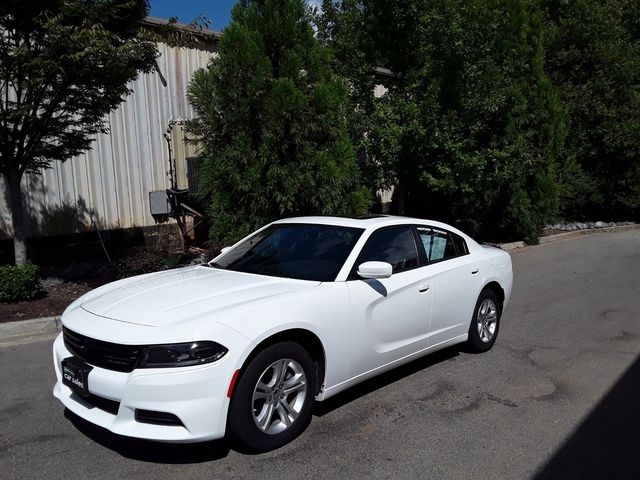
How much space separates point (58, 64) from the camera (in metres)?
6.73

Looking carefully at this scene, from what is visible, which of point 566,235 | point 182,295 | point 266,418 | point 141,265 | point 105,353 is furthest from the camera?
point 566,235

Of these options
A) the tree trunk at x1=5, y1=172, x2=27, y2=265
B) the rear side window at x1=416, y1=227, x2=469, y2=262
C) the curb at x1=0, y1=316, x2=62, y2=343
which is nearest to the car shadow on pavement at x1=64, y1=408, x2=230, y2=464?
the rear side window at x1=416, y1=227, x2=469, y2=262

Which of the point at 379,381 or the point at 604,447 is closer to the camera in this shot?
the point at 604,447

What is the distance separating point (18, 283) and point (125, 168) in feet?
14.9

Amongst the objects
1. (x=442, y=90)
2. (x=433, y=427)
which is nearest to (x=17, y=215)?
(x=433, y=427)

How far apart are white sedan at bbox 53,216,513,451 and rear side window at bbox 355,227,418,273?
1 cm

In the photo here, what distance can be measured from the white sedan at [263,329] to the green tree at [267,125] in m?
3.49

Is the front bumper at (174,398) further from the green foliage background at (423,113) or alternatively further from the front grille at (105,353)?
the green foliage background at (423,113)

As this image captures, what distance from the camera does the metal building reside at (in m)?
10.3

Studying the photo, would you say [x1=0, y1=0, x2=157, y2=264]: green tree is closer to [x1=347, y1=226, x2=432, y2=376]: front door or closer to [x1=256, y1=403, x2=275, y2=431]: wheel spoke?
[x1=347, y1=226, x2=432, y2=376]: front door

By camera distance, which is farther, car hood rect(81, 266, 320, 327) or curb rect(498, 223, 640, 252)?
curb rect(498, 223, 640, 252)

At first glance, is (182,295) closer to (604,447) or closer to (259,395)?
(259,395)

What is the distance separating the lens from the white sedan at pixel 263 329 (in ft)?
10.8

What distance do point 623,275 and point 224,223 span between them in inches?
301
